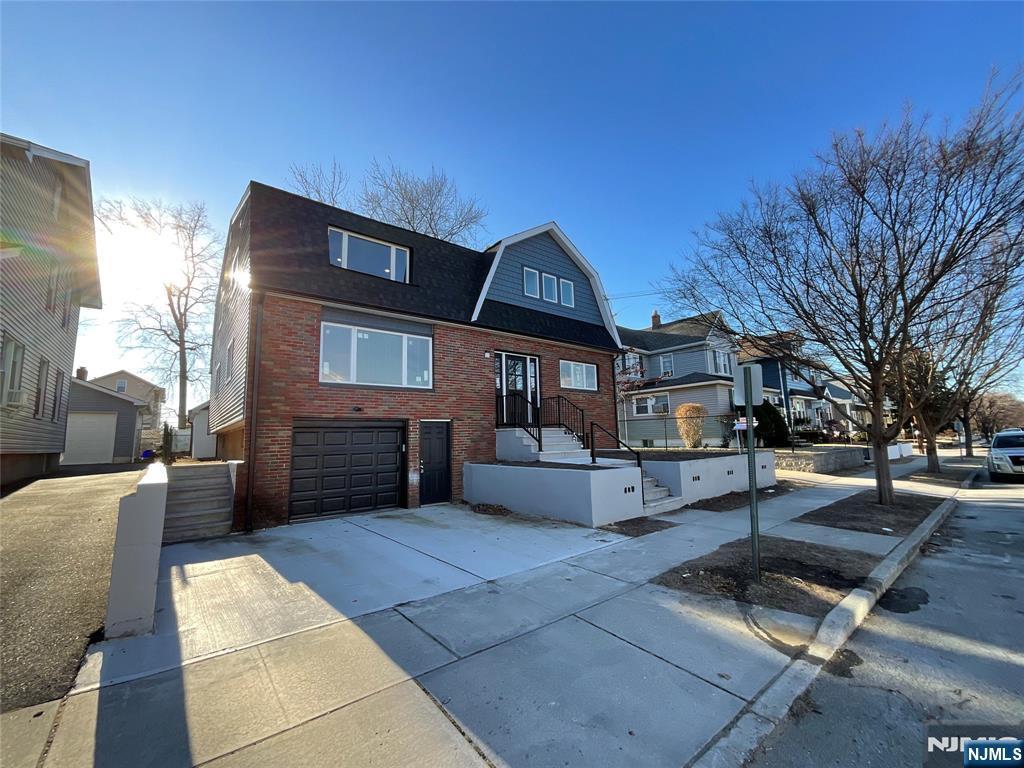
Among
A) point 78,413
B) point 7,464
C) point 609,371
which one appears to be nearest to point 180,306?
point 78,413

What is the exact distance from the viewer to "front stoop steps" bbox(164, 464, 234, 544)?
7695 mm

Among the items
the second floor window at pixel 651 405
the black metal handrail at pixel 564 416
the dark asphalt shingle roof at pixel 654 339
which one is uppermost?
the dark asphalt shingle roof at pixel 654 339

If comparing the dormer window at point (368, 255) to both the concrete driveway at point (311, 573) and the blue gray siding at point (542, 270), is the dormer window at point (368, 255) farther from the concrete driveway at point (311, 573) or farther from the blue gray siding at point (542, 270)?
the concrete driveway at point (311, 573)

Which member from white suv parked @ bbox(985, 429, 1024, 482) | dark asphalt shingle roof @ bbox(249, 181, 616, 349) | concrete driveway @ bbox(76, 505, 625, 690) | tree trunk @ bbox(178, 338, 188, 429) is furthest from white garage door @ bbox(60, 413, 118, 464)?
white suv parked @ bbox(985, 429, 1024, 482)

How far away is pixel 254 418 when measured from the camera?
851 centimetres

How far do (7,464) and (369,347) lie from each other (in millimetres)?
10167

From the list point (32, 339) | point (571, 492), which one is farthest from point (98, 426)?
point (571, 492)

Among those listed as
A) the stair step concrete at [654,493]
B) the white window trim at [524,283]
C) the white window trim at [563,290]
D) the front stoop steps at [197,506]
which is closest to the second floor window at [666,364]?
the white window trim at [563,290]

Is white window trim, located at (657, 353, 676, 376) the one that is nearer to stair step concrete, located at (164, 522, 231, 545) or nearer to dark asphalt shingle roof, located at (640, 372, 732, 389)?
dark asphalt shingle roof, located at (640, 372, 732, 389)

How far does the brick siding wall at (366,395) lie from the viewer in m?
8.67

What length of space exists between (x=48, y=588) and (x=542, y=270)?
12555 millimetres

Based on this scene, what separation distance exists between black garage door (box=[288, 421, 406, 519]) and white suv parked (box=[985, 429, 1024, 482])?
1948 centimetres

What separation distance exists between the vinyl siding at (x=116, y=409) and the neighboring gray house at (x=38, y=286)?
6957 mm

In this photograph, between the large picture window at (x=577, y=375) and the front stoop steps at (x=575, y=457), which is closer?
the front stoop steps at (x=575, y=457)
